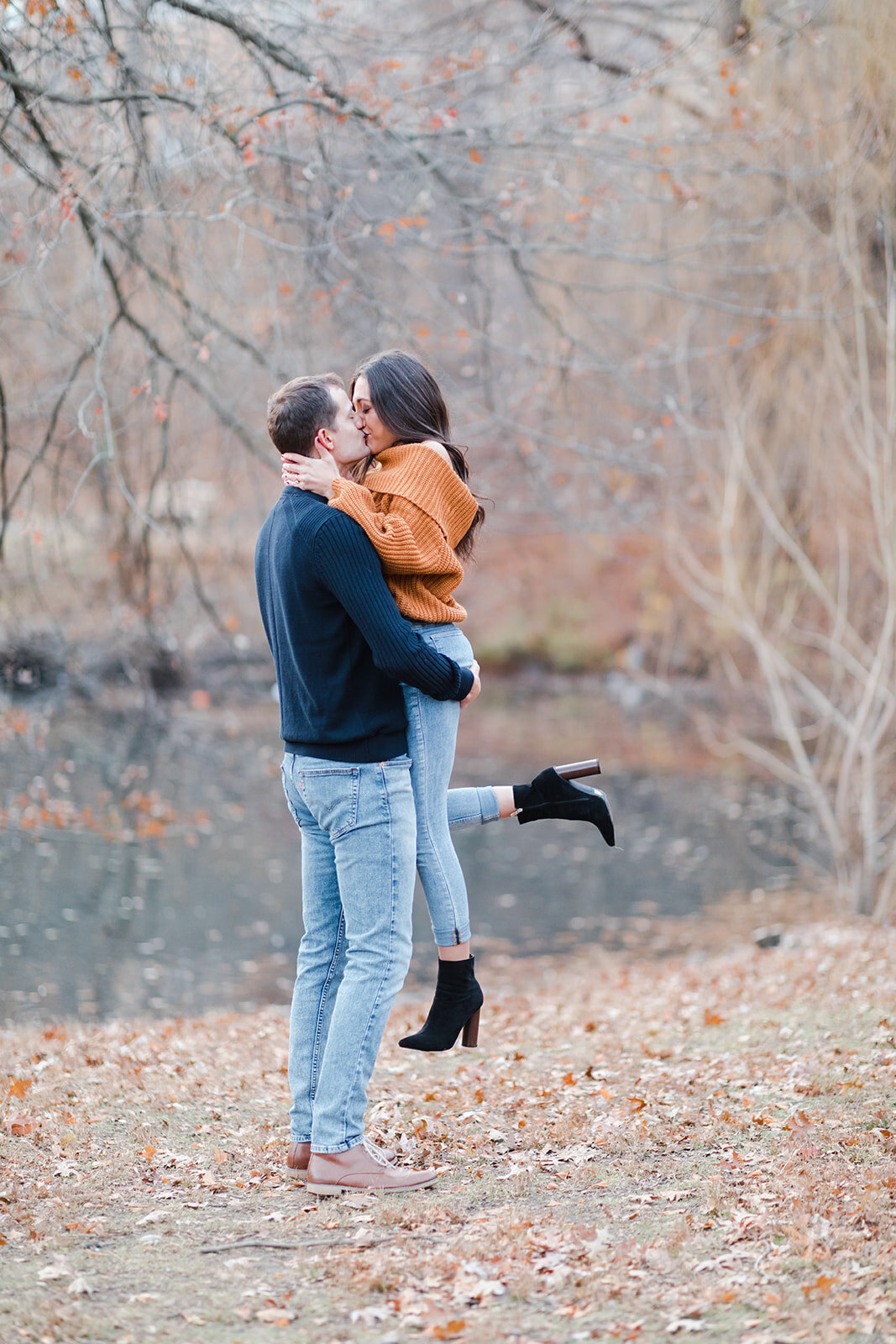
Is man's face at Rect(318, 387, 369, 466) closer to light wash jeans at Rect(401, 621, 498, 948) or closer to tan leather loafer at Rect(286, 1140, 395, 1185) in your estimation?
light wash jeans at Rect(401, 621, 498, 948)

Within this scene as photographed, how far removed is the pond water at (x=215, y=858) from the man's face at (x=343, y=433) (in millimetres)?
5436

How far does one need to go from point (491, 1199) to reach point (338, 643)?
1588 millimetres

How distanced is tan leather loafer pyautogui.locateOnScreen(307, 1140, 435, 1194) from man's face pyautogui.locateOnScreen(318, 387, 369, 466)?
1872 mm

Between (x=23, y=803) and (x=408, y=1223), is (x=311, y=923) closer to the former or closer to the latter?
(x=408, y=1223)

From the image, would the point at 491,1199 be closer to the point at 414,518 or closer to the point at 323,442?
the point at 414,518

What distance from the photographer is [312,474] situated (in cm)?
310

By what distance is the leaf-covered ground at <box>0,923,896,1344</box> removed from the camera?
2637 millimetres

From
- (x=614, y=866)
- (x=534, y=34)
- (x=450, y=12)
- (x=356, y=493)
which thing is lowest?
(x=614, y=866)

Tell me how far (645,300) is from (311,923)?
13.5 m

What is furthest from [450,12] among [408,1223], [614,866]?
[408,1223]

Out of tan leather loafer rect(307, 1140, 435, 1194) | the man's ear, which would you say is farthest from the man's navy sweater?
tan leather loafer rect(307, 1140, 435, 1194)

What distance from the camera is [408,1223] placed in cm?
308

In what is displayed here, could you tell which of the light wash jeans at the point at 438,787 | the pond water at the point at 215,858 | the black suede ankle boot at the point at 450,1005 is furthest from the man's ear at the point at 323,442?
the pond water at the point at 215,858

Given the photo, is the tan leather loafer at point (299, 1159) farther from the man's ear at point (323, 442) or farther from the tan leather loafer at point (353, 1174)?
the man's ear at point (323, 442)
